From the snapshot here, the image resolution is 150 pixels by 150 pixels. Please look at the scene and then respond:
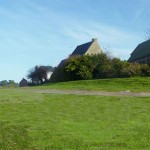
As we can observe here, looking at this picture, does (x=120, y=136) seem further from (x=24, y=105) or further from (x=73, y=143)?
(x=24, y=105)

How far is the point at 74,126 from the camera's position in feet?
43.8

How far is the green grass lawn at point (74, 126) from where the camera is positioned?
10.7 m

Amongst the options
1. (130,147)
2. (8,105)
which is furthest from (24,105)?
(130,147)

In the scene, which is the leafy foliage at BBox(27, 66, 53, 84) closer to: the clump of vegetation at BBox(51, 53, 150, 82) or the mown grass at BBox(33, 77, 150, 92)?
the clump of vegetation at BBox(51, 53, 150, 82)

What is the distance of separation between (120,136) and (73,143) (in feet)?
5.64

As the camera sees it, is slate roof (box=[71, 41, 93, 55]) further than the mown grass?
Yes

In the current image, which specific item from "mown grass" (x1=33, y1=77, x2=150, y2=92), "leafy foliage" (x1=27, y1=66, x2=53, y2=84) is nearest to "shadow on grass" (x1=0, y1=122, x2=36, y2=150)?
"mown grass" (x1=33, y1=77, x2=150, y2=92)

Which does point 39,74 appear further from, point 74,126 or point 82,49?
point 74,126

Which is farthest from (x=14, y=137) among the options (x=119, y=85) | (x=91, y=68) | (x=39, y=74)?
(x=39, y=74)

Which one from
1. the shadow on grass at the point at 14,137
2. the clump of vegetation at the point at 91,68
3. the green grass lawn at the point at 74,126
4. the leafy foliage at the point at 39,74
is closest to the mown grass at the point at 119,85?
the clump of vegetation at the point at 91,68

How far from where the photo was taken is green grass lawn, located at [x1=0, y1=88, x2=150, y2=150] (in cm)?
1069

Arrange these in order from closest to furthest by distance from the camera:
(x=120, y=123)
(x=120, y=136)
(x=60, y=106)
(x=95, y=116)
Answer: (x=120, y=136), (x=120, y=123), (x=95, y=116), (x=60, y=106)

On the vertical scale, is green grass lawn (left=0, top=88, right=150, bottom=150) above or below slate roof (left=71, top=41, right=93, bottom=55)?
below

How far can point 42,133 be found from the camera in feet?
40.2
